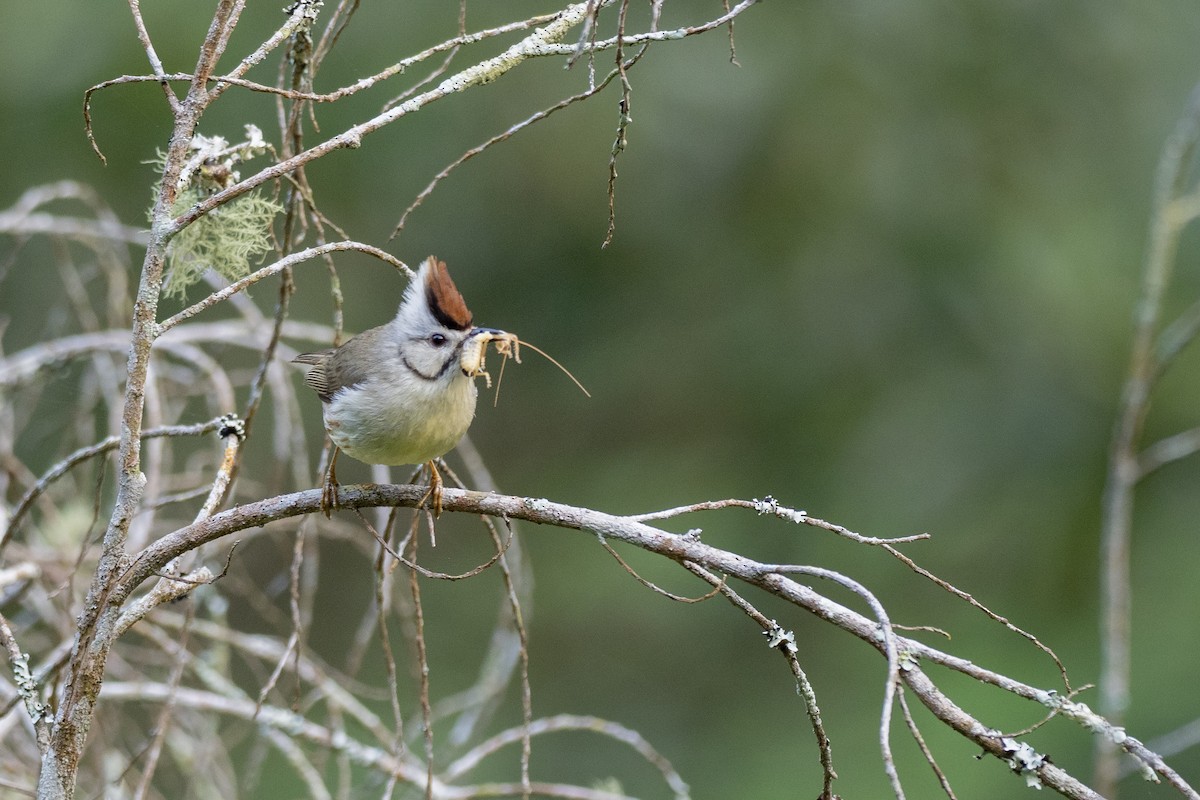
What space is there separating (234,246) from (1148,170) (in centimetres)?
480

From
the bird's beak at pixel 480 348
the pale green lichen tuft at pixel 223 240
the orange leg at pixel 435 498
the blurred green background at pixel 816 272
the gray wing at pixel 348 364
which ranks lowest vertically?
the orange leg at pixel 435 498

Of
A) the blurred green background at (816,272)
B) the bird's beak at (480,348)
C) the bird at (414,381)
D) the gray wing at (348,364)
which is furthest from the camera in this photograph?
the blurred green background at (816,272)

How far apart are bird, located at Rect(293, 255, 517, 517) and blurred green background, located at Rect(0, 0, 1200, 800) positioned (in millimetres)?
2421

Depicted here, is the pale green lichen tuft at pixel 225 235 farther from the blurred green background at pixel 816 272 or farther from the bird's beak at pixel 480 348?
the blurred green background at pixel 816 272

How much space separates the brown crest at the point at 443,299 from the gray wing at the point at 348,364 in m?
0.18

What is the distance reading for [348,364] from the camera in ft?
9.79

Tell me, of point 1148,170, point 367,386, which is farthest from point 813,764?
point 367,386

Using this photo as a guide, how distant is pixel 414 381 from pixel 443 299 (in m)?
0.22

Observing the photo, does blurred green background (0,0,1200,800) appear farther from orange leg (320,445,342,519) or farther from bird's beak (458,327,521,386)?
bird's beak (458,327,521,386)

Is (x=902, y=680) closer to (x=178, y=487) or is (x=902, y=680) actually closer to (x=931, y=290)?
(x=178, y=487)

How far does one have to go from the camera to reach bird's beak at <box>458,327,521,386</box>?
243 centimetres

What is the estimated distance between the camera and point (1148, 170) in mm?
5773

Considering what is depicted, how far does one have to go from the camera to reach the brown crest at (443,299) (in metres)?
2.83

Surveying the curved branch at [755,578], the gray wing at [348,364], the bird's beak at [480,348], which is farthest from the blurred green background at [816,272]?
the curved branch at [755,578]
